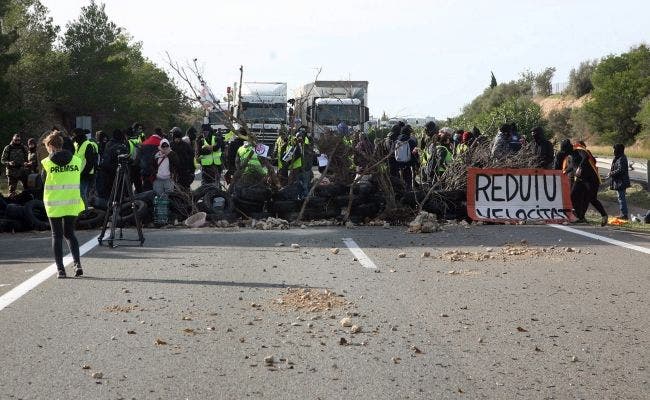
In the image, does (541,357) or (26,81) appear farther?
(26,81)

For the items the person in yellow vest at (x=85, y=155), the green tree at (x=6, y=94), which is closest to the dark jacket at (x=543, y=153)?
the person in yellow vest at (x=85, y=155)

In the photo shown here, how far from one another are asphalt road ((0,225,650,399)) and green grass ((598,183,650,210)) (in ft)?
44.8

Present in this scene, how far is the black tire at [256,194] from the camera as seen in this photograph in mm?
18984

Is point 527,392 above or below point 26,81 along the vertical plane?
below

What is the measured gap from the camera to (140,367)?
277 inches

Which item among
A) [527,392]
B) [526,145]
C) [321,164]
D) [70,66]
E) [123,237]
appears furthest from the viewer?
[70,66]

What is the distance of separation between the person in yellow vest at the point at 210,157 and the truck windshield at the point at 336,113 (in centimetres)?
1372

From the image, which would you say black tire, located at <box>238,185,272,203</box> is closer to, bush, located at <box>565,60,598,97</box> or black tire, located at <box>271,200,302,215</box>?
black tire, located at <box>271,200,302,215</box>

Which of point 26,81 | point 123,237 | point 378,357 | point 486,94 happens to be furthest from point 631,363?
point 486,94

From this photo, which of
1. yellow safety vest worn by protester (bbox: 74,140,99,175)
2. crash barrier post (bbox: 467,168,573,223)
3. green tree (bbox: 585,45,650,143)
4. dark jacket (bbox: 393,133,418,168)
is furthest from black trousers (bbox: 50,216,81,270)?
green tree (bbox: 585,45,650,143)

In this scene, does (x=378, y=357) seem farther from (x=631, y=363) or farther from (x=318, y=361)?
(x=631, y=363)

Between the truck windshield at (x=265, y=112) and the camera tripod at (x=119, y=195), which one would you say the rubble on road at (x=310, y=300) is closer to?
the camera tripod at (x=119, y=195)

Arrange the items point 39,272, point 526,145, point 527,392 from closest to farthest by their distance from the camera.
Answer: point 527,392 < point 39,272 < point 526,145

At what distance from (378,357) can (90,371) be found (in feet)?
6.61
